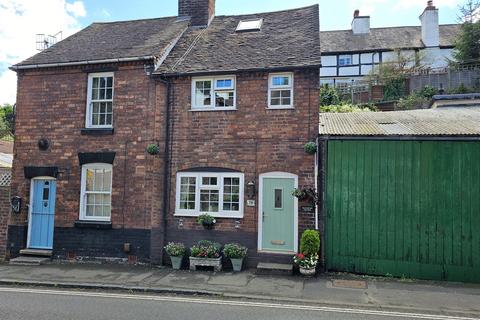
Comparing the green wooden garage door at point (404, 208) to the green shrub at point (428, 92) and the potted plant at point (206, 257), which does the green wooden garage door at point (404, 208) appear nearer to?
the potted plant at point (206, 257)

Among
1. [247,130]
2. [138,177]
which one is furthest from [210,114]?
[138,177]

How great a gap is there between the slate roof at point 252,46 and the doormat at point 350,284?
18.7 feet

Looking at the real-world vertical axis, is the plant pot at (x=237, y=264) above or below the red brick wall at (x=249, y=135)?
below

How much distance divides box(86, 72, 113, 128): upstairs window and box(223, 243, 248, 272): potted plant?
5.35 metres

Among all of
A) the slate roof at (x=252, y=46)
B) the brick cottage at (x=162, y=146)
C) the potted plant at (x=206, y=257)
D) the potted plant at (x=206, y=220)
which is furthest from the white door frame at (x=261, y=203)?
the slate roof at (x=252, y=46)

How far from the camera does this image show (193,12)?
14.5 meters

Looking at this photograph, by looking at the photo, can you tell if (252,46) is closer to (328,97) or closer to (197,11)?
(197,11)

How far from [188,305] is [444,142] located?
24.6 ft

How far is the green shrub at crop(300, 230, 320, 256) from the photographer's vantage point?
9.38m

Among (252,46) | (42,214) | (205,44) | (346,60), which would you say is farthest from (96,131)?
(346,60)

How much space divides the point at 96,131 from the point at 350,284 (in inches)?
330

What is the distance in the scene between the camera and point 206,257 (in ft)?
33.0

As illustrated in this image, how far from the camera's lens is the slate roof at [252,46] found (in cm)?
1090

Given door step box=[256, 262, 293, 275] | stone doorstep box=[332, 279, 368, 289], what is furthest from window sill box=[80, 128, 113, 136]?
stone doorstep box=[332, 279, 368, 289]
